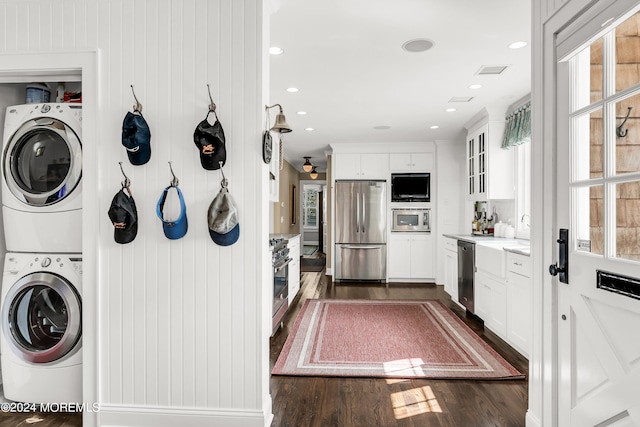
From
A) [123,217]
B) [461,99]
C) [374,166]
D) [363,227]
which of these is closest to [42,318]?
[123,217]

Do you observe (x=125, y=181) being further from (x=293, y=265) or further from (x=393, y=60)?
(x=293, y=265)

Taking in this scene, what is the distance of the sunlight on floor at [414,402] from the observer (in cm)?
220

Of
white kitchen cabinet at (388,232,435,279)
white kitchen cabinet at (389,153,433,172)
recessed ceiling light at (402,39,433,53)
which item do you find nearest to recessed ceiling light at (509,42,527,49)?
recessed ceiling light at (402,39,433,53)

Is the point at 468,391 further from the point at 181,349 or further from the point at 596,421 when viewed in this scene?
the point at 181,349

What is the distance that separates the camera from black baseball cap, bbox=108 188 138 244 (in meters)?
1.92

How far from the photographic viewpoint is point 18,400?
221cm

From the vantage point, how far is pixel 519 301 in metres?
3.07

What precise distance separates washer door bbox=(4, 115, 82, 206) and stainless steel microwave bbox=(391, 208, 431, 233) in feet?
16.7

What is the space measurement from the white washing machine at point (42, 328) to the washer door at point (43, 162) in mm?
378

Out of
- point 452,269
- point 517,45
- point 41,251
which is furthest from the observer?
point 452,269

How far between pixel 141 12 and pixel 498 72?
2919 millimetres

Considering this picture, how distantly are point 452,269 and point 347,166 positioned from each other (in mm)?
2556

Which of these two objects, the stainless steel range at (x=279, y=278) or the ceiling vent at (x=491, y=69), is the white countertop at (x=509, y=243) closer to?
the ceiling vent at (x=491, y=69)

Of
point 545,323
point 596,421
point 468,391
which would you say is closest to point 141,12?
point 545,323
